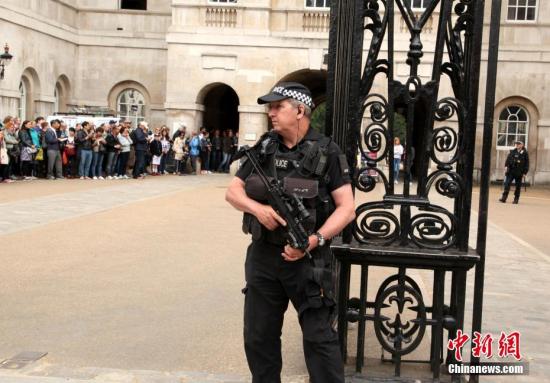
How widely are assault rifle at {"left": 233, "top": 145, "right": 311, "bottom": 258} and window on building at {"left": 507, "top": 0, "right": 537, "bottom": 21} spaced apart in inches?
1069

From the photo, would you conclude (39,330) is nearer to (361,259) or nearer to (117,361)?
(117,361)

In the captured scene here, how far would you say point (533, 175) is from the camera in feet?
94.4

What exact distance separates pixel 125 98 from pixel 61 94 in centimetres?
264

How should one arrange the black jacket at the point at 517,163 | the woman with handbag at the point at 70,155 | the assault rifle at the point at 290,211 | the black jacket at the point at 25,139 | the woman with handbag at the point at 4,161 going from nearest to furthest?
the assault rifle at the point at 290,211 → the woman with handbag at the point at 4,161 → the black jacket at the point at 25,139 → the black jacket at the point at 517,163 → the woman with handbag at the point at 70,155

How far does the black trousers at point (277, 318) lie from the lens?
416 centimetres

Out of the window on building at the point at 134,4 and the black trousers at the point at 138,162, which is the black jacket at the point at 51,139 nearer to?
the black trousers at the point at 138,162

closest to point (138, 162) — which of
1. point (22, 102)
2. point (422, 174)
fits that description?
point (22, 102)

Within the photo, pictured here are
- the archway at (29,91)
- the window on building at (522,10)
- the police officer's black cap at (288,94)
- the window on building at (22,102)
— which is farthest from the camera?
the window on building at (522,10)

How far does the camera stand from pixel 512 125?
28.8m

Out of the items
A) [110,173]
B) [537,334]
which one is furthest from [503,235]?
[110,173]

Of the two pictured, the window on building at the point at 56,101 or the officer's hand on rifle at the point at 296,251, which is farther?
the window on building at the point at 56,101

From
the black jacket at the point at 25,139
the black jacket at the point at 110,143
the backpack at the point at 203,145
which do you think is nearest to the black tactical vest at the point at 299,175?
the black jacket at the point at 25,139

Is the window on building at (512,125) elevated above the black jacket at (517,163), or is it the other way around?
the window on building at (512,125)

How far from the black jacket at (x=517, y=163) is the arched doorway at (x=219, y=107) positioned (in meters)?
12.1
